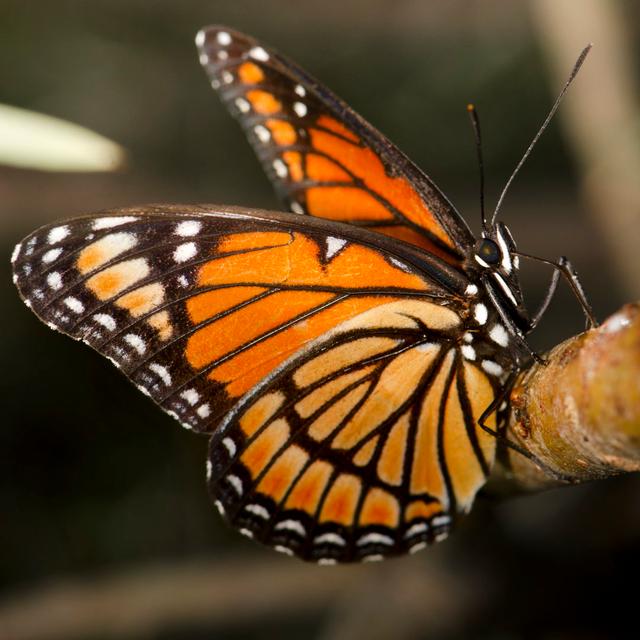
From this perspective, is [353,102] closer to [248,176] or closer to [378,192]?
[248,176]

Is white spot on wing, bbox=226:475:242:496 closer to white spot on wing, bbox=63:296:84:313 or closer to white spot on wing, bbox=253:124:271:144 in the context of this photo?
white spot on wing, bbox=63:296:84:313

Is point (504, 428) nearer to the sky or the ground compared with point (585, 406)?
nearer to the ground

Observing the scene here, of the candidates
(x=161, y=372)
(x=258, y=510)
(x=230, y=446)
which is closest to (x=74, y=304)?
(x=161, y=372)

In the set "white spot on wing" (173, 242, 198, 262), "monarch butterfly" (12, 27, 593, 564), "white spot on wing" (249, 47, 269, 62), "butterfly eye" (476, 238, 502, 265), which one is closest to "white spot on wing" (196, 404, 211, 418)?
"monarch butterfly" (12, 27, 593, 564)

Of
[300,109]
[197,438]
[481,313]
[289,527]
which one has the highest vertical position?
[300,109]

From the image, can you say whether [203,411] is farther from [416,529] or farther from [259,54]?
[259,54]

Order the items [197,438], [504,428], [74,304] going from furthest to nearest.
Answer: [197,438] → [74,304] → [504,428]

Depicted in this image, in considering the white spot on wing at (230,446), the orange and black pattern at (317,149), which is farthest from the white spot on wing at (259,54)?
the white spot on wing at (230,446)

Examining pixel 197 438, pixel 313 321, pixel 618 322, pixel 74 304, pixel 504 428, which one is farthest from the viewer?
pixel 197 438
